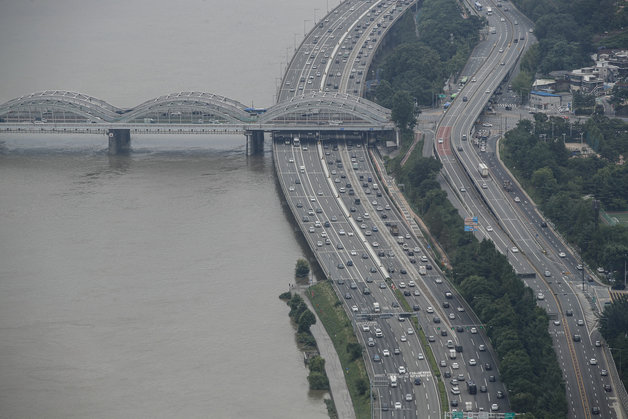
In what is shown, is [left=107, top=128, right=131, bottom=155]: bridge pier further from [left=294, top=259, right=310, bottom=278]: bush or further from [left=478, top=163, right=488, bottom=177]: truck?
[left=294, top=259, right=310, bottom=278]: bush

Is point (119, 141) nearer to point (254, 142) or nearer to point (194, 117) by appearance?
point (194, 117)

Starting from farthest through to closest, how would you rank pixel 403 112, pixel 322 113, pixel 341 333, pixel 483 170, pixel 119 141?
pixel 119 141
pixel 322 113
pixel 403 112
pixel 483 170
pixel 341 333

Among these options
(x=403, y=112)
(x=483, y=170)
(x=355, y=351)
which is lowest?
(x=355, y=351)

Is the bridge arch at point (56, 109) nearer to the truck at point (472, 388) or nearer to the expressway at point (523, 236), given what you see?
the expressway at point (523, 236)

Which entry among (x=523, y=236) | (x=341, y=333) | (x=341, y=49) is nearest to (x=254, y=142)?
(x=341, y=49)

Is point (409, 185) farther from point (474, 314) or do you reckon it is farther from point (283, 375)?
point (283, 375)

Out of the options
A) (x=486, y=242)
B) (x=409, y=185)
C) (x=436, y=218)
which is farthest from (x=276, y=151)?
(x=486, y=242)

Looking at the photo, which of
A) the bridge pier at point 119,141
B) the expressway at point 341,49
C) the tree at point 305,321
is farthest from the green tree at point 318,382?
the expressway at point 341,49
